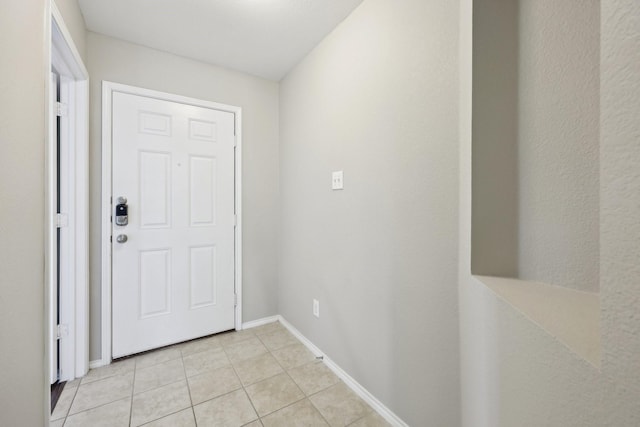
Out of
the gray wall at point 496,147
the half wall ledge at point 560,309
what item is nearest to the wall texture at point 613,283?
the half wall ledge at point 560,309

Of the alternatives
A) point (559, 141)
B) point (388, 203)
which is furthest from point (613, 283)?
point (388, 203)

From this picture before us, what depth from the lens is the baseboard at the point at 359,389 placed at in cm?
136

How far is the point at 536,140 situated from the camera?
0.86 m

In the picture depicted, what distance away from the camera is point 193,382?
1.67m

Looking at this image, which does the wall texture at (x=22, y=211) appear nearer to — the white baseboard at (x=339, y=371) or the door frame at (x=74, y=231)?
the door frame at (x=74, y=231)

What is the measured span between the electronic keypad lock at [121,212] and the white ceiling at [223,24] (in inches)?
46.9

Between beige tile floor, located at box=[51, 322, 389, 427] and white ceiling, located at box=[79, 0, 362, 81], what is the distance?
236 cm

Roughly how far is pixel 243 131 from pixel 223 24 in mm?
818

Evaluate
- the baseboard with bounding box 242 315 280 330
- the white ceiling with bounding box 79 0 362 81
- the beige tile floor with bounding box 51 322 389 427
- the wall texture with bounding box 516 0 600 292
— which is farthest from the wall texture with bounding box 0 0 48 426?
the wall texture with bounding box 516 0 600 292

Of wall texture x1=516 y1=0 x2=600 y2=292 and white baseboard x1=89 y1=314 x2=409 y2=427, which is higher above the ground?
wall texture x1=516 y1=0 x2=600 y2=292

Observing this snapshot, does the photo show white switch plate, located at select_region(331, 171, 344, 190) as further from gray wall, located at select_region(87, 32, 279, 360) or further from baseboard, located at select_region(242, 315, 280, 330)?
baseboard, located at select_region(242, 315, 280, 330)

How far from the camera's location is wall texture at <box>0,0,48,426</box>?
83 cm

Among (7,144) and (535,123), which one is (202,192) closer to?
(7,144)

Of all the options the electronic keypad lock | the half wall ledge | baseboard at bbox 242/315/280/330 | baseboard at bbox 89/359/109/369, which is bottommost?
baseboard at bbox 89/359/109/369
